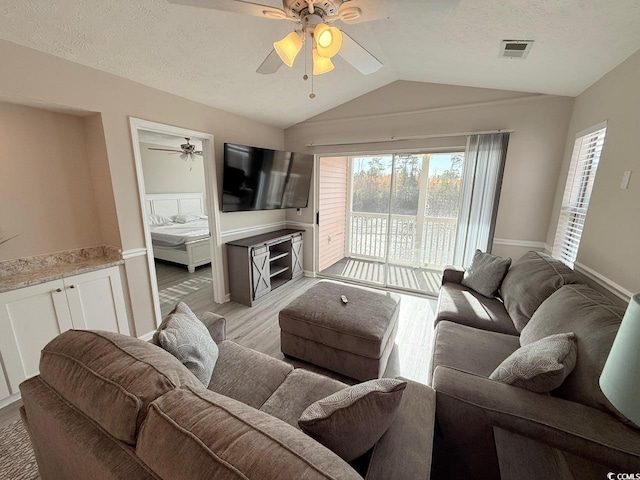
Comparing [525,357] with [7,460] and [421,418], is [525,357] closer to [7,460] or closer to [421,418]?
[421,418]

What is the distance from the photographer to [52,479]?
1.05 metres

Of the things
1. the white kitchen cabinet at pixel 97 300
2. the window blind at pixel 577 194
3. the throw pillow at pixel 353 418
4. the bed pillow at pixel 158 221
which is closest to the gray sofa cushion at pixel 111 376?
the throw pillow at pixel 353 418

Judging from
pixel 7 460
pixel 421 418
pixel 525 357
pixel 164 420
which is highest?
pixel 164 420

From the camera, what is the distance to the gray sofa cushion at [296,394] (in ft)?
4.01

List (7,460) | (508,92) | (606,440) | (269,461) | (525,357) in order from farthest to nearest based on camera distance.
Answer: (508,92) → (7,460) → (525,357) → (606,440) → (269,461)

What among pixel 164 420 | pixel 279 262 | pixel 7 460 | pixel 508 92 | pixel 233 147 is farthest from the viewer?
pixel 279 262

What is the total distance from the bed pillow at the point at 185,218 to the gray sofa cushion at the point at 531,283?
Answer: 5.93 meters

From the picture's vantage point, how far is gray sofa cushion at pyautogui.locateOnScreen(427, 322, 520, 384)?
156 centimetres

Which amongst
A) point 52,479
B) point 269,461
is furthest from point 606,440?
point 52,479

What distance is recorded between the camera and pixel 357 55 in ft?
5.28

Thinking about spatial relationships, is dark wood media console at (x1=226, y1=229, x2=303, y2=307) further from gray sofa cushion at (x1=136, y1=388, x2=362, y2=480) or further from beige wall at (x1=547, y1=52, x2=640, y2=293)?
beige wall at (x1=547, y1=52, x2=640, y2=293)

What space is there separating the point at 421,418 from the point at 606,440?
0.61 meters

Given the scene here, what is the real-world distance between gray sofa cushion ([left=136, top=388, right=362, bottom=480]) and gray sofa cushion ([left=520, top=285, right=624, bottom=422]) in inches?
45.8

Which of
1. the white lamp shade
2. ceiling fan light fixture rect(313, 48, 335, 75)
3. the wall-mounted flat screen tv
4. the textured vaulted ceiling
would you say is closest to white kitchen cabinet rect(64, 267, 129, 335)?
the wall-mounted flat screen tv
